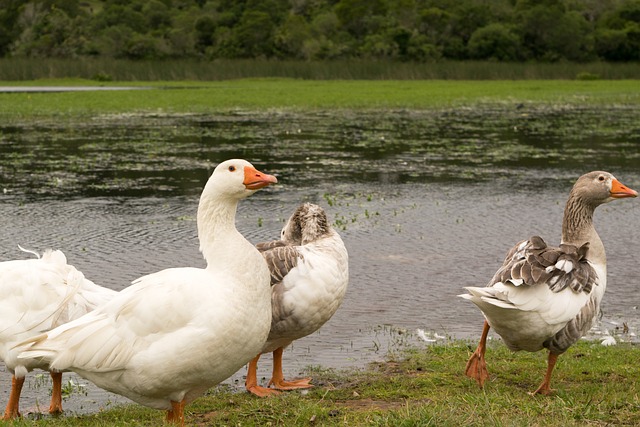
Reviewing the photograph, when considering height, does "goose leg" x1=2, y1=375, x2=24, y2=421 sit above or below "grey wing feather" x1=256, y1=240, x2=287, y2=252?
below

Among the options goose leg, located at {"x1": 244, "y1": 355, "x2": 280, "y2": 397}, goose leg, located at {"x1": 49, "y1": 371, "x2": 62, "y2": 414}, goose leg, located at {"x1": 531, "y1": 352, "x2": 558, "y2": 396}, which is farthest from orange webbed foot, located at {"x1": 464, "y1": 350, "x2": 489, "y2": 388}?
goose leg, located at {"x1": 49, "y1": 371, "x2": 62, "y2": 414}

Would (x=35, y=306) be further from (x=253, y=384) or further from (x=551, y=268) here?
(x=551, y=268)

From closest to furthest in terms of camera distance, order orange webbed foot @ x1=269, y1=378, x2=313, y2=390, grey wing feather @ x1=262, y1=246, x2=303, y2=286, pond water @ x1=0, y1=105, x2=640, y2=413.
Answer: orange webbed foot @ x1=269, y1=378, x2=313, y2=390
grey wing feather @ x1=262, y1=246, x2=303, y2=286
pond water @ x1=0, y1=105, x2=640, y2=413

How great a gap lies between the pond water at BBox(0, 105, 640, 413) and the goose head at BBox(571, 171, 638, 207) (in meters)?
1.40

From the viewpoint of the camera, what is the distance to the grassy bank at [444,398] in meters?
5.41

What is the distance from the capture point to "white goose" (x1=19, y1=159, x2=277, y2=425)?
535 cm

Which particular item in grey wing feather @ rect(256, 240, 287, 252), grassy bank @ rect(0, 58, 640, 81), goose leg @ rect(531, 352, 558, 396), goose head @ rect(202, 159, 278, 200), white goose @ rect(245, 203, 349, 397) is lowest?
grassy bank @ rect(0, 58, 640, 81)

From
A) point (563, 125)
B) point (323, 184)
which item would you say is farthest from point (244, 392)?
point (563, 125)

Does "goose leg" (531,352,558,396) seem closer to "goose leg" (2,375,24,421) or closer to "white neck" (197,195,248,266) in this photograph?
"white neck" (197,195,248,266)

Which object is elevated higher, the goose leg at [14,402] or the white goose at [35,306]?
the white goose at [35,306]

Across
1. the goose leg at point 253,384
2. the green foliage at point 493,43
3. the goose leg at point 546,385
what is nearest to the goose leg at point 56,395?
the goose leg at point 253,384

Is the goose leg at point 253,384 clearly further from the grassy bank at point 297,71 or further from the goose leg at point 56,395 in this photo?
the grassy bank at point 297,71

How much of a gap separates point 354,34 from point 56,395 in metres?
86.6

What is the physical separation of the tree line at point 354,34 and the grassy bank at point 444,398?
7158 cm
